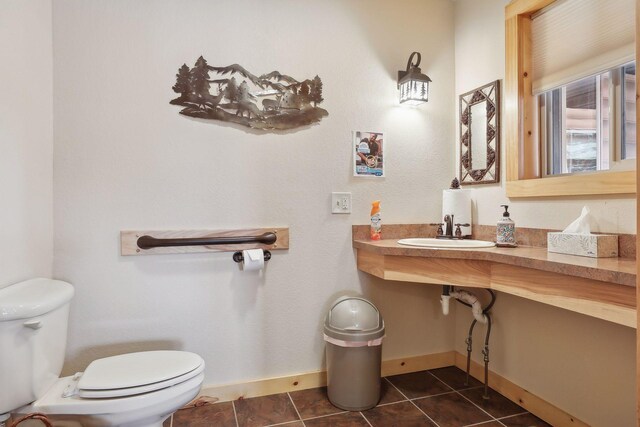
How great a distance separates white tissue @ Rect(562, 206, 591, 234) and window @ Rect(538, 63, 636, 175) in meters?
0.25

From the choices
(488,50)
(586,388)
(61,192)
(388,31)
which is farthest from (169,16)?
(586,388)

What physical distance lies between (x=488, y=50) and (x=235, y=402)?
2.47m

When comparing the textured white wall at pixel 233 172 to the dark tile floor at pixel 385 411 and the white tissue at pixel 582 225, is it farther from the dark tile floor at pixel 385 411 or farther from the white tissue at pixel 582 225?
the white tissue at pixel 582 225

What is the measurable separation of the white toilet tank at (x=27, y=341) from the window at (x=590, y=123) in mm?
2346

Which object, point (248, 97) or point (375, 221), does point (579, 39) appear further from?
point (248, 97)

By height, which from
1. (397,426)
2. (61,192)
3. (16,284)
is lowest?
(397,426)

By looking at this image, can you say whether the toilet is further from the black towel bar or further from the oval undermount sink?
the oval undermount sink

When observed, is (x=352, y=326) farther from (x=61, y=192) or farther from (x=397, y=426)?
(x=61, y=192)

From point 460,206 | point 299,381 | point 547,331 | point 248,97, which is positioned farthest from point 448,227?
point 248,97

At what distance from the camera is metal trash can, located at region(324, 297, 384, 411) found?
1.90 m

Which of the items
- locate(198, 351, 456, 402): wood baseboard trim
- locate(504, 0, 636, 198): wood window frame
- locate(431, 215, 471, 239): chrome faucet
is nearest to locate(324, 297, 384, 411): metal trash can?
locate(198, 351, 456, 402): wood baseboard trim

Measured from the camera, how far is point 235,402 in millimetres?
2014

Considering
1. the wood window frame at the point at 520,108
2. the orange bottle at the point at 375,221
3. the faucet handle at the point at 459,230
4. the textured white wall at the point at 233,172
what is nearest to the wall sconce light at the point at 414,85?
the textured white wall at the point at 233,172

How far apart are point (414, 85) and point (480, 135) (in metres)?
0.50
